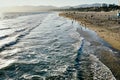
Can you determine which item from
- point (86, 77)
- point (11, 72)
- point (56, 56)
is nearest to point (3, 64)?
point (11, 72)

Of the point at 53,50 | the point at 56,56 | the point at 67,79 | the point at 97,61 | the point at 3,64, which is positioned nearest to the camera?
the point at 67,79

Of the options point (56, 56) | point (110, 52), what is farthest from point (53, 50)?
point (110, 52)

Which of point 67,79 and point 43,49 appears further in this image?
point 43,49

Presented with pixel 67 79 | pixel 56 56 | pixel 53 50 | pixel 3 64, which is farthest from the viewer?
pixel 53 50

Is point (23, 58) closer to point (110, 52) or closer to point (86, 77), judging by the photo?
point (86, 77)

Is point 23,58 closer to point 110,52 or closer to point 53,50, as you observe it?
point 53,50

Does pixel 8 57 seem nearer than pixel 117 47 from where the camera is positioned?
Yes

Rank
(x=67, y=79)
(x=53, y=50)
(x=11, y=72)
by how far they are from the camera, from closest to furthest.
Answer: (x=67, y=79), (x=11, y=72), (x=53, y=50)

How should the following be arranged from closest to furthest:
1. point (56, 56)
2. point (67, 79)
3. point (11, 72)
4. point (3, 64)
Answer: point (67, 79) → point (11, 72) → point (3, 64) → point (56, 56)
